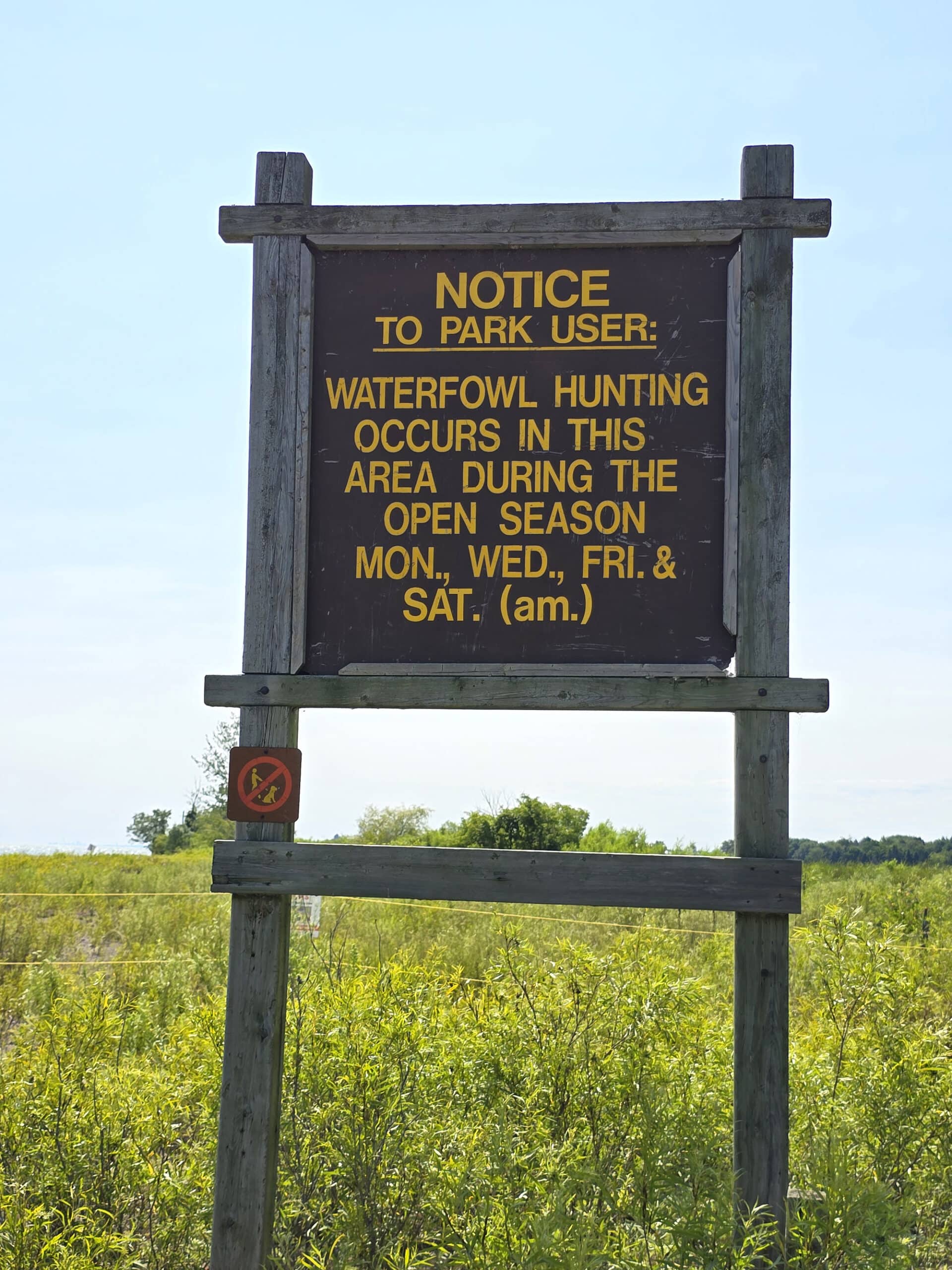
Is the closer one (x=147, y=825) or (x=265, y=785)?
(x=265, y=785)

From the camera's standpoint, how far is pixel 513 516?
14.8 ft

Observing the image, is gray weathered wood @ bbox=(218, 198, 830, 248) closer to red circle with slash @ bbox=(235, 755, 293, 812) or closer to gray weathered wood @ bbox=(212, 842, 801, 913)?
red circle with slash @ bbox=(235, 755, 293, 812)

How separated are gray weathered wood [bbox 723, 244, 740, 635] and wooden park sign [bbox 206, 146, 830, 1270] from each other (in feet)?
0.04

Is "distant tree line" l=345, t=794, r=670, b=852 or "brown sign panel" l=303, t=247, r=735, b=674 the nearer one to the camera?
"brown sign panel" l=303, t=247, r=735, b=674

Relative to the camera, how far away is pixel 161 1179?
452 centimetres

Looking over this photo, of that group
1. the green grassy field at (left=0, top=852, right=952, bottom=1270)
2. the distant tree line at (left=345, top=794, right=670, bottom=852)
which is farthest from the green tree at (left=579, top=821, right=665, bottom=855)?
the green grassy field at (left=0, top=852, right=952, bottom=1270)

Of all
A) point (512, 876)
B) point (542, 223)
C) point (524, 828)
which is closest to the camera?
point (512, 876)

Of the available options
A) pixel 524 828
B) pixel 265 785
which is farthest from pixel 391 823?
pixel 265 785

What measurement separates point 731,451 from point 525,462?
936 millimetres

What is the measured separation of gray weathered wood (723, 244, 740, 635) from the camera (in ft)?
14.5

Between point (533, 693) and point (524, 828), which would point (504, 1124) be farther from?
point (524, 828)

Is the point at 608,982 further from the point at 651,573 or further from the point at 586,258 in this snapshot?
the point at 586,258

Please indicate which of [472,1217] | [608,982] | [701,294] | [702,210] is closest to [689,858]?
[608,982]

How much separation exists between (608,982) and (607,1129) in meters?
0.72
